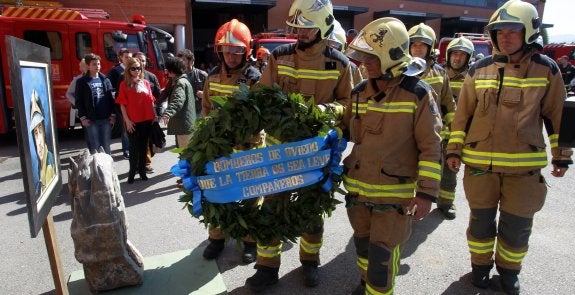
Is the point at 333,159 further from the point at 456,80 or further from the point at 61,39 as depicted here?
the point at 61,39

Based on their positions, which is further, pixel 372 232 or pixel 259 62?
pixel 259 62

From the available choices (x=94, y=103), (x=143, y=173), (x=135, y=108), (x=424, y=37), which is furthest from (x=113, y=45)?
(x=424, y=37)

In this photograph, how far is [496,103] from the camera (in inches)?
125

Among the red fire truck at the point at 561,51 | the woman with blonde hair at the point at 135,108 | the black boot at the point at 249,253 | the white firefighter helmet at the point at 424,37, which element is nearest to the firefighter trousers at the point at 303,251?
the black boot at the point at 249,253

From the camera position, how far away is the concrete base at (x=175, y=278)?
3277mm

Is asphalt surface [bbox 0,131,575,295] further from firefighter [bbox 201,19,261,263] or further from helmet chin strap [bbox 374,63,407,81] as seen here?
helmet chin strap [bbox 374,63,407,81]

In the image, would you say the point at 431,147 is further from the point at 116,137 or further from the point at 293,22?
the point at 116,137

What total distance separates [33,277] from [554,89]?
4.51 meters

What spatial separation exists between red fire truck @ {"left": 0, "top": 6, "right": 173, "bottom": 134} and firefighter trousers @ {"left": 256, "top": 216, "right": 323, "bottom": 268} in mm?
6890

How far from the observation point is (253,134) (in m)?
2.89

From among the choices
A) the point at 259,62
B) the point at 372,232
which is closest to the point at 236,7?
the point at 259,62

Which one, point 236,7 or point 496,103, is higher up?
point 236,7

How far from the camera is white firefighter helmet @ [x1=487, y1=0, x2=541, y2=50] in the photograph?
9.93 ft

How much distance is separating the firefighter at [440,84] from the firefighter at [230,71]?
6.36 feet
